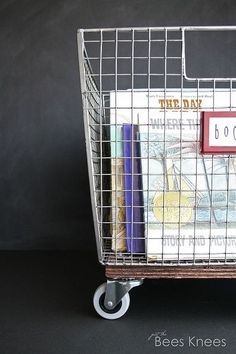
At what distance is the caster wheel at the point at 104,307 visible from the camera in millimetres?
964

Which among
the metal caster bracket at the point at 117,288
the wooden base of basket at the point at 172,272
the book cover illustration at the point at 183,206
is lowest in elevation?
the metal caster bracket at the point at 117,288

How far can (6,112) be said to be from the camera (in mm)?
1536

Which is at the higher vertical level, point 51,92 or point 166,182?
point 51,92

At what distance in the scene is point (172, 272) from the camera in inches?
36.6

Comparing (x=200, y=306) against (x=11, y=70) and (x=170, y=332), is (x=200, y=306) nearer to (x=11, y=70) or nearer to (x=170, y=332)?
(x=170, y=332)

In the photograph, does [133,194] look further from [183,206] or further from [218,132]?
[218,132]

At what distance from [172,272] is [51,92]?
828 mm

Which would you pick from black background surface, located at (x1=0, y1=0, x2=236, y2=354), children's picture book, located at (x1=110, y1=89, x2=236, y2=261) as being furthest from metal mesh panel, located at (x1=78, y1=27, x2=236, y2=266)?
black background surface, located at (x1=0, y1=0, x2=236, y2=354)

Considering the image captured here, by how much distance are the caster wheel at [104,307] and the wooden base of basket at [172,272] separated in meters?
0.05

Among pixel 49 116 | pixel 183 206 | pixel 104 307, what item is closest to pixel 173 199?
pixel 183 206

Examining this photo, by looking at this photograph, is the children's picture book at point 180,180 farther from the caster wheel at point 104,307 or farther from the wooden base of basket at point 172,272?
the caster wheel at point 104,307

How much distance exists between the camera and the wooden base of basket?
3.03 ft

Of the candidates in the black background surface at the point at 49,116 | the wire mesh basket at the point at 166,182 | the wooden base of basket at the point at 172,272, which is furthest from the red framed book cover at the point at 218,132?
the black background surface at the point at 49,116

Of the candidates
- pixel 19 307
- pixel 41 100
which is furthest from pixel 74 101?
pixel 19 307
